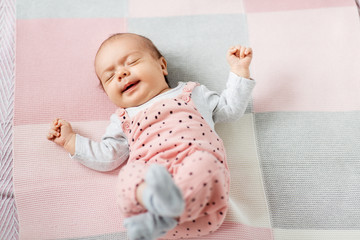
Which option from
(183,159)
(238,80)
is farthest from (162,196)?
(238,80)

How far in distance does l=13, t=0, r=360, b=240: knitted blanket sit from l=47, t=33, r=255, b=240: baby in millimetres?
99

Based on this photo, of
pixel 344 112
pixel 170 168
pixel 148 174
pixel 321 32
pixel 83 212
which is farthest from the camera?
pixel 321 32

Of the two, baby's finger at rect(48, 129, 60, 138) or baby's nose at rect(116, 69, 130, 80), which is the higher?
baby's nose at rect(116, 69, 130, 80)

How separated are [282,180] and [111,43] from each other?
795 mm

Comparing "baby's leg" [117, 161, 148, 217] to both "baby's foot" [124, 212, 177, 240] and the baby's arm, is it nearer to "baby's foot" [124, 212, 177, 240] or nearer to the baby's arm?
"baby's foot" [124, 212, 177, 240]

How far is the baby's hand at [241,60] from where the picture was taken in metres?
1.19

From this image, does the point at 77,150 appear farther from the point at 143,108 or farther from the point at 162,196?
the point at 162,196

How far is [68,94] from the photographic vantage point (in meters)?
1.31

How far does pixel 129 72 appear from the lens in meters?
1.13

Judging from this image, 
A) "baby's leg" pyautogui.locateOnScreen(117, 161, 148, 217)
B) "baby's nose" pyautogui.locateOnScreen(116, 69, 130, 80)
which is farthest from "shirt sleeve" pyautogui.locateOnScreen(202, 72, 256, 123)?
"baby's leg" pyautogui.locateOnScreen(117, 161, 148, 217)

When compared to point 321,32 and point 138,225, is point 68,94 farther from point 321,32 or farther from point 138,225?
point 321,32

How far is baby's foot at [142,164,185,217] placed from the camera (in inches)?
32.0

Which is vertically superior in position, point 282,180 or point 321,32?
point 321,32

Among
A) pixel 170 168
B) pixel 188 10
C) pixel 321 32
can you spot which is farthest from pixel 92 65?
pixel 321 32
